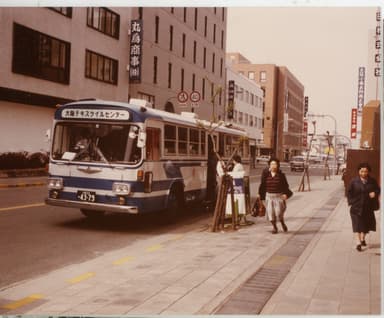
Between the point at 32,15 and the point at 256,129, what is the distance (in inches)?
760

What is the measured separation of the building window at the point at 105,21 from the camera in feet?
94.0

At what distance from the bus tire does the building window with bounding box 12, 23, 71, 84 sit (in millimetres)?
13477

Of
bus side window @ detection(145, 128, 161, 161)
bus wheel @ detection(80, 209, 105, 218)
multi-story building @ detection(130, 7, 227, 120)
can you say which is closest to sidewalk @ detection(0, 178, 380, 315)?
bus side window @ detection(145, 128, 161, 161)

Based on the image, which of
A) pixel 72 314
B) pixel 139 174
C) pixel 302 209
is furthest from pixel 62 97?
pixel 72 314

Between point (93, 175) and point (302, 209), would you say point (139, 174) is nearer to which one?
point (93, 175)

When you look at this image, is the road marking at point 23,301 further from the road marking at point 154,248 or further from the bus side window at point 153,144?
the bus side window at point 153,144

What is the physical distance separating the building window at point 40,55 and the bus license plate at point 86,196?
1390 cm

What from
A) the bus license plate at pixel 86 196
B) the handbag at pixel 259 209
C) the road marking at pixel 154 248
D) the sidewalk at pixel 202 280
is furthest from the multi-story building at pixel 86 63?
the sidewalk at pixel 202 280

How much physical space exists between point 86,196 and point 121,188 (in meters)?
0.85

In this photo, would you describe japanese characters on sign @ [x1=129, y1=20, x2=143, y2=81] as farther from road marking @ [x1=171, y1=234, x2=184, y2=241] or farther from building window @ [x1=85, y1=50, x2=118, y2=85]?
road marking @ [x1=171, y1=234, x2=184, y2=241]

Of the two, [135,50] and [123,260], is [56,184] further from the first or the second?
[135,50]

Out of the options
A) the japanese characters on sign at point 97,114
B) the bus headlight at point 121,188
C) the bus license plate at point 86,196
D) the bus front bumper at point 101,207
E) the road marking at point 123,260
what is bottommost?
the road marking at point 123,260

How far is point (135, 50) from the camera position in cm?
3006

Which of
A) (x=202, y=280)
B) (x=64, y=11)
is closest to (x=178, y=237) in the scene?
(x=202, y=280)
